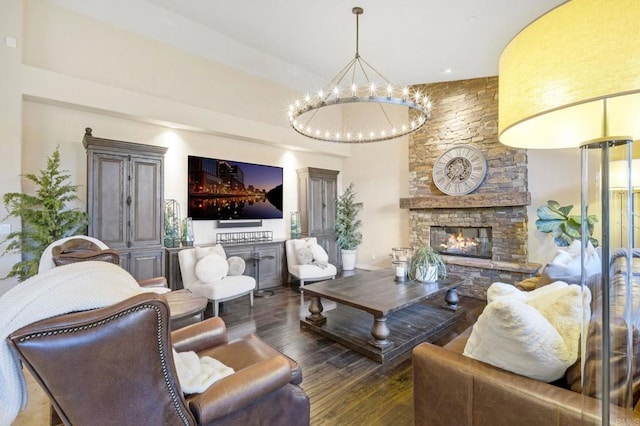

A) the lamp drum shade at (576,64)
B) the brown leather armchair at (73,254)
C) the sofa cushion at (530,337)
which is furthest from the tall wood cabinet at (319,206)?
the lamp drum shade at (576,64)

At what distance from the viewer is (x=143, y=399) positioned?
947 mm

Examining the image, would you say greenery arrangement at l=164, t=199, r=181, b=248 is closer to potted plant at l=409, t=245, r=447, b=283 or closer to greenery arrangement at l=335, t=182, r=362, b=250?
greenery arrangement at l=335, t=182, r=362, b=250

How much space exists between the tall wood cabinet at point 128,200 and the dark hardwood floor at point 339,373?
52.5 inches

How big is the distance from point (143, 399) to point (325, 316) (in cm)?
272

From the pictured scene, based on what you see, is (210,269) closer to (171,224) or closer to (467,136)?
(171,224)

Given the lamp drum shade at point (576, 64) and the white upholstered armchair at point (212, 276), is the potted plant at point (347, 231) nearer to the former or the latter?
the white upholstered armchair at point (212, 276)

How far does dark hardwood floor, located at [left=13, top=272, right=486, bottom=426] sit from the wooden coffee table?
95 mm

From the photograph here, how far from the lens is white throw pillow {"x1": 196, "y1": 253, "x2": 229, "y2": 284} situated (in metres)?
3.59

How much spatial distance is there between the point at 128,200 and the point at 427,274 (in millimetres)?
3886

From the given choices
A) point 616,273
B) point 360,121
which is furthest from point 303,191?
point 616,273

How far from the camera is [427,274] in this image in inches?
135

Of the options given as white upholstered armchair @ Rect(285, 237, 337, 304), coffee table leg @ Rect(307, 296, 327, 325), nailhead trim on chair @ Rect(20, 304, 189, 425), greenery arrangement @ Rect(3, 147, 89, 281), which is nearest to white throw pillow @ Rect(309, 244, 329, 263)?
white upholstered armchair @ Rect(285, 237, 337, 304)

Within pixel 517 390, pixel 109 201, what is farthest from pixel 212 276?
pixel 517 390

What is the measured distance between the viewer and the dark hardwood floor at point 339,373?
1959 mm
